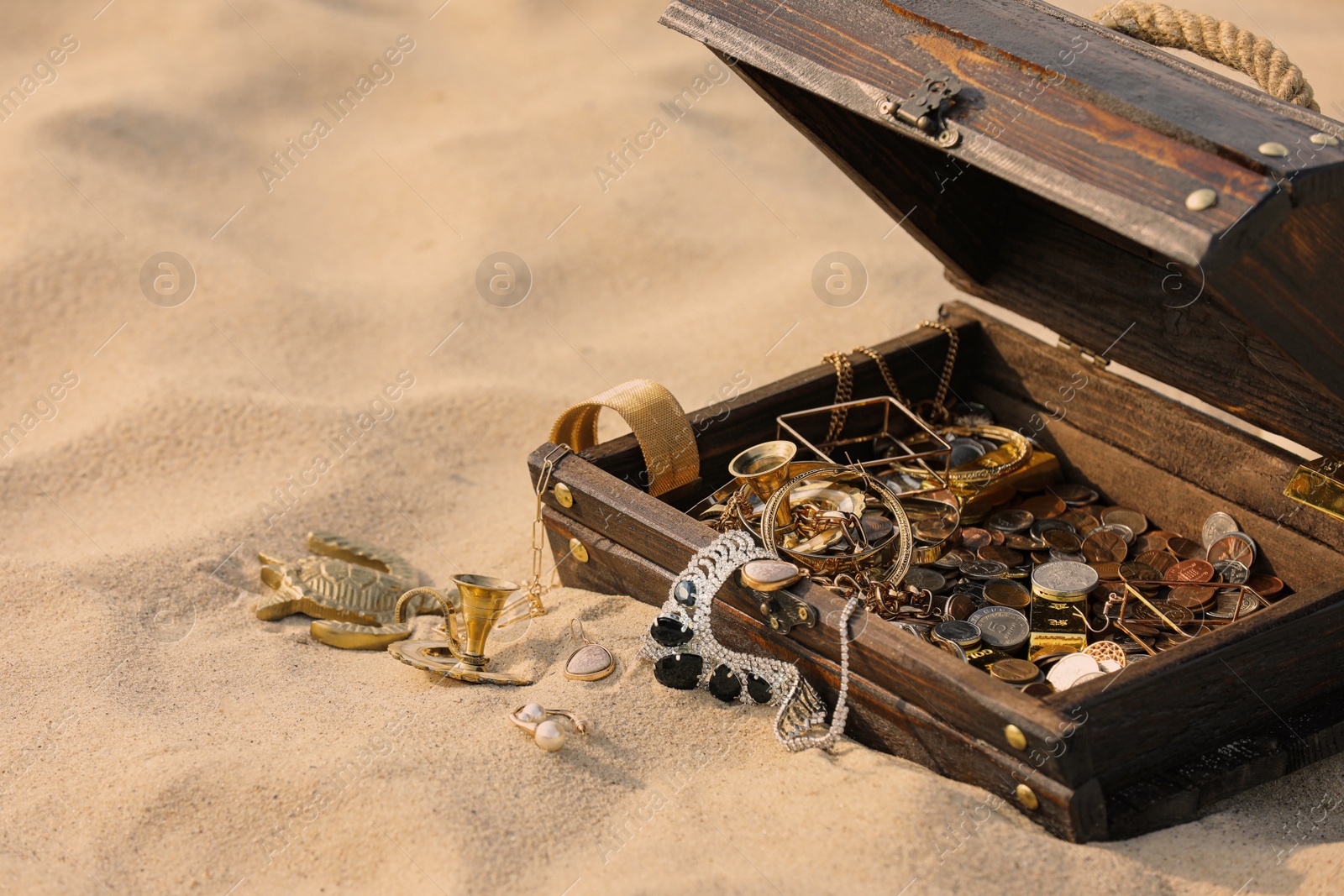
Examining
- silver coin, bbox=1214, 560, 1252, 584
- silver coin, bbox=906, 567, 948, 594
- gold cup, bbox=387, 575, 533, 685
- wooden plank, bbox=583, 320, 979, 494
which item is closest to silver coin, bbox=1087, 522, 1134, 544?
silver coin, bbox=1214, 560, 1252, 584

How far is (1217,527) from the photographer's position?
2.97m

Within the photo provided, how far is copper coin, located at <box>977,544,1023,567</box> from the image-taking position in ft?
9.96

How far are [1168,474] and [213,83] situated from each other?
5196 millimetres

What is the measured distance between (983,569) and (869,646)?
749 millimetres

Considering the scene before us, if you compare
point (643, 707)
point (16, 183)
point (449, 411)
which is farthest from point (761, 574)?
point (16, 183)

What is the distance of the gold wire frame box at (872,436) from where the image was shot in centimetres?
320

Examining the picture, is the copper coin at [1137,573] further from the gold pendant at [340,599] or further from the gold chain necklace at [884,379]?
the gold pendant at [340,599]

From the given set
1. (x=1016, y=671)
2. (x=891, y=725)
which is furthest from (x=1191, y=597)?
(x=891, y=725)

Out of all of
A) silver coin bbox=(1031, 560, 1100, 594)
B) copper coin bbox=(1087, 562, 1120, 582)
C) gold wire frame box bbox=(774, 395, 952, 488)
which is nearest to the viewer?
silver coin bbox=(1031, 560, 1100, 594)

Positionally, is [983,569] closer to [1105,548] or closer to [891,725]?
[1105,548]

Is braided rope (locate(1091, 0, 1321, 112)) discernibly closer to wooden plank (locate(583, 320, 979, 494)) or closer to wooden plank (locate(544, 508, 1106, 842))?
wooden plank (locate(583, 320, 979, 494))

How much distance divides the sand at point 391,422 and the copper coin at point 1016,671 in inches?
15.1

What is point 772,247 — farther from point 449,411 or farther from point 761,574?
point 761,574

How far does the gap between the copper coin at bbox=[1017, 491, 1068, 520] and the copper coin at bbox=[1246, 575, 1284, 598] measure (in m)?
0.52
